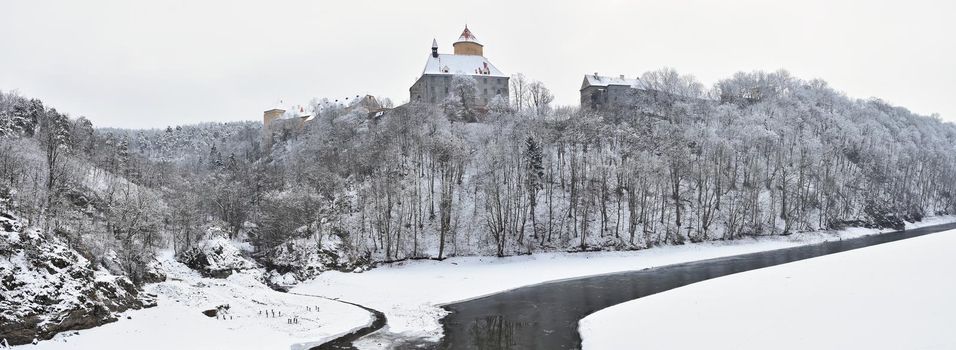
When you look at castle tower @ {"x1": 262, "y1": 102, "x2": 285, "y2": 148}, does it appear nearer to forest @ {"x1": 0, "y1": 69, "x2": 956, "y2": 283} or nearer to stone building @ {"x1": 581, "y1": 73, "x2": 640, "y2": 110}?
forest @ {"x1": 0, "y1": 69, "x2": 956, "y2": 283}

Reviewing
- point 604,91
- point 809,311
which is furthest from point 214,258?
point 604,91

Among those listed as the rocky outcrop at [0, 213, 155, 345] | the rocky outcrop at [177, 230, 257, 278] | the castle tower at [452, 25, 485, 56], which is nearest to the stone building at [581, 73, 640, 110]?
the castle tower at [452, 25, 485, 56]

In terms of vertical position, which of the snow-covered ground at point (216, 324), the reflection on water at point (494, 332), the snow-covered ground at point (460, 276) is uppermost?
the snow-covered ground at point (216, 324)

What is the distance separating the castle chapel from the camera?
86438mm

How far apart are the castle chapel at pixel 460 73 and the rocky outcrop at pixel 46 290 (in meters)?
64.7

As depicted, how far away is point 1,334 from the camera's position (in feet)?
55.9

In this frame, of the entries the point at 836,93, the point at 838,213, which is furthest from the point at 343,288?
the point at 836,93

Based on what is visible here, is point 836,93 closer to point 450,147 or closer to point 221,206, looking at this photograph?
point 450,147

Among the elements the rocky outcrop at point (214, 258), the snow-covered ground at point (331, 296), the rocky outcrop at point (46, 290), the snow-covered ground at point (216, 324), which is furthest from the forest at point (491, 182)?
the snow-covered ground at point (216, 324)

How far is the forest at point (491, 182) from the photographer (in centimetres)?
4659

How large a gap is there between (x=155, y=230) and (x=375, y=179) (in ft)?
65.4

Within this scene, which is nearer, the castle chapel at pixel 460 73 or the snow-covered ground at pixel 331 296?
the snow-covered ground at pixel 331 296

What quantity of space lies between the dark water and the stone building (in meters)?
48.0

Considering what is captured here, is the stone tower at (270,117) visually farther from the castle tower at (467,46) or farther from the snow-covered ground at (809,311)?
the snow-covered ground at (809,311)
